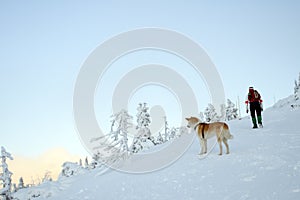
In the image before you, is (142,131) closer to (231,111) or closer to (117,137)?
(117,137)

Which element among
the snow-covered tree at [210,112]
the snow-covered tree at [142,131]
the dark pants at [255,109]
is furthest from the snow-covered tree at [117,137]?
the snow-covered tree at [210,112]

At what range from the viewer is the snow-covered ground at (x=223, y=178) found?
25.8ft

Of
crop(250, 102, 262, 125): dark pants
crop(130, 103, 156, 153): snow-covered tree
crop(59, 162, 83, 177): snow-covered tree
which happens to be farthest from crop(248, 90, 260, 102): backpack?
crop(59, 162, 83, 177): snow-covered tree

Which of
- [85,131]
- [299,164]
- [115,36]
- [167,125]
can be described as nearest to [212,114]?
[167,125]

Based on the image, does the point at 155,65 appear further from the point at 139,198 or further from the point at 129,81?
the point at 139,198

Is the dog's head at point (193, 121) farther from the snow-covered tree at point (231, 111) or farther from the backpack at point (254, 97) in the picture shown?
the snow-covered tree at point (231, 111)

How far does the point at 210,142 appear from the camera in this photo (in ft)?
47.6

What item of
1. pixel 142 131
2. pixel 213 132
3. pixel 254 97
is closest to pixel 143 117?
pixel 142 131

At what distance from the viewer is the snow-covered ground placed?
788 cm

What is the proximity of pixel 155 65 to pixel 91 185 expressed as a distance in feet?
50.2

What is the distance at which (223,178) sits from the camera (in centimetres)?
912

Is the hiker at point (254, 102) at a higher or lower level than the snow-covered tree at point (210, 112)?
lower

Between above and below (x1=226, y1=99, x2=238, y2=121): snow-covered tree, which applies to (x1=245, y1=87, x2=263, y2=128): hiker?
below

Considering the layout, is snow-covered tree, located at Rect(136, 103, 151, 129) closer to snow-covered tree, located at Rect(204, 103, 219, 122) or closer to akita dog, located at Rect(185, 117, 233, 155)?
snow-covered tree, located at Rect(204, 103, 219, 122)
